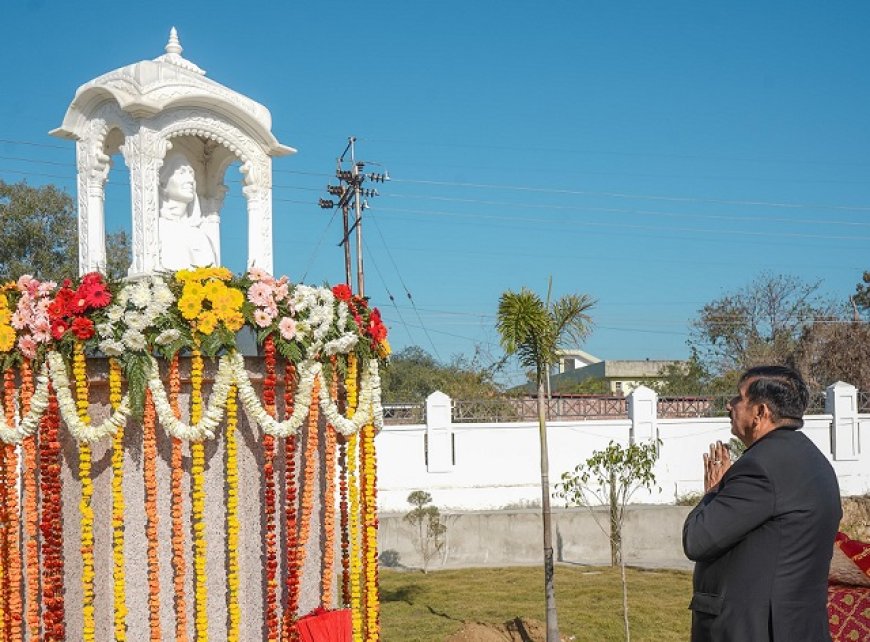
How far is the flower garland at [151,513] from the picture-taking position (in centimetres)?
434

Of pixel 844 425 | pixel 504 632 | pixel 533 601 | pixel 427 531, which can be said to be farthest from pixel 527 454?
pixel 504 632

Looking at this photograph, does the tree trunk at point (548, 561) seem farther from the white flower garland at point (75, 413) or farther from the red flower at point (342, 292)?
the white flower garland at point (75, 413)

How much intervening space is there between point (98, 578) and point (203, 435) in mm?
813

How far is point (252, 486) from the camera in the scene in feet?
15.2

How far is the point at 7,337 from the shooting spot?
4.48 metres

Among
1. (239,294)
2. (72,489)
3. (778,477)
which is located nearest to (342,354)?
(239,294)

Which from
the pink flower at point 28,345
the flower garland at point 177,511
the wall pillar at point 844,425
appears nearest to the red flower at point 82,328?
the pink flower at point 28,345

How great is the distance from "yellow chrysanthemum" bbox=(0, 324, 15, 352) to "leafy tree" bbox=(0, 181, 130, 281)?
53.7ft

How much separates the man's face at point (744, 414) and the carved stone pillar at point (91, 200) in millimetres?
3574

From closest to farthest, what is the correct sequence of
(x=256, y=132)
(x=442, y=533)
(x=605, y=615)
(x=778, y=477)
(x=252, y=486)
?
(x=778, y=477)
(x=252, y=486)
(x=256, y=132)
(x=605, y=615)
(x=442, y=533)

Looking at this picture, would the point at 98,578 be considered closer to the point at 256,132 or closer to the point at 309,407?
the point at 309,407

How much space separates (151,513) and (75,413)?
1.87 feet

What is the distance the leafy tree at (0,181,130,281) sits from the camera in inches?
808

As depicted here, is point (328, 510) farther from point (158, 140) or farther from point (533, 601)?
point (533, 601)
